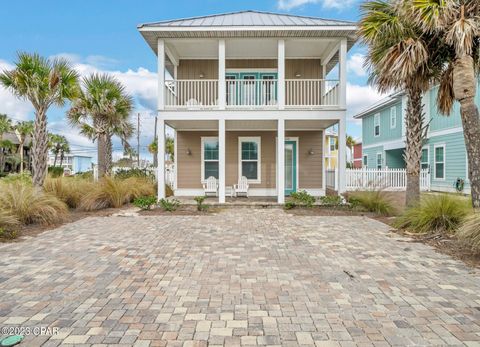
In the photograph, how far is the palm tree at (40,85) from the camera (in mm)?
9414

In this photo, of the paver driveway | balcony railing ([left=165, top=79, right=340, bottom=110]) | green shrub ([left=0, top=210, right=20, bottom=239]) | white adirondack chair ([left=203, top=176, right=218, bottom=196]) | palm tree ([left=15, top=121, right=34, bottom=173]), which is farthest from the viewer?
palm tree ([left=15, top=121, right=34, bottom=173])

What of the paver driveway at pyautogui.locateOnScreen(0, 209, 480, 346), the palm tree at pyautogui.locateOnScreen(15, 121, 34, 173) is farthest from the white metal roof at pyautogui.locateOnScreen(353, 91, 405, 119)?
the palm tree at pyautogui.locateOnScreen(15, 121, 34, 173)

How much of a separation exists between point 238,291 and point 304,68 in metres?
12.3

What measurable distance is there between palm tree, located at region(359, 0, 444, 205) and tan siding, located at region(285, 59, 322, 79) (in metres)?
5.17

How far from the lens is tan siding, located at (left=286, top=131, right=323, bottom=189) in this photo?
1411 centimetres

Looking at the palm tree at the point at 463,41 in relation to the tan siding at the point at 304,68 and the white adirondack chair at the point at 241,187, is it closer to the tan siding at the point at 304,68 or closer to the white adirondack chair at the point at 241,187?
the tan siding at the point at 304,68

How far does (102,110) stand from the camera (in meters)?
14.2

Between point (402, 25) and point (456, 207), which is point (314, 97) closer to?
point (402, 25)

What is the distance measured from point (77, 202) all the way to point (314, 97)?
10.4 m

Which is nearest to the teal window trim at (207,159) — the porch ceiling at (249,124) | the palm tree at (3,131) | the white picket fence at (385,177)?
the porch ceiling at (249,124)

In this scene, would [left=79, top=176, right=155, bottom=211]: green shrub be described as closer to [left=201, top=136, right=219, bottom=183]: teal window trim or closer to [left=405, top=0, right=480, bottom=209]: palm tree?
[left=201, top=136, right=219, bottom=183]: teal window trim

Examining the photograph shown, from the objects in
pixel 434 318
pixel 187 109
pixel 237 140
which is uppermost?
pixel 187 109

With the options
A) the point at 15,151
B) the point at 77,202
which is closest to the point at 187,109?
the point at 77,202

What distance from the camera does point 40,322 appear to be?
9.78 ft
